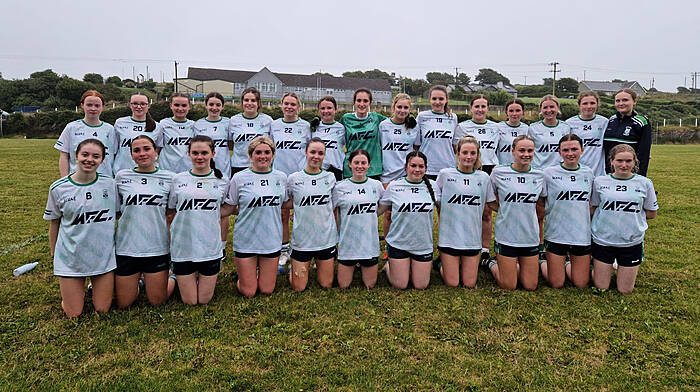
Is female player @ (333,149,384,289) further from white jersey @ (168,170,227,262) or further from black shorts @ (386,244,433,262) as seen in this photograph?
white jersey @ (168,170,227,262)

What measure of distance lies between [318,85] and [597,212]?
65.2 meters

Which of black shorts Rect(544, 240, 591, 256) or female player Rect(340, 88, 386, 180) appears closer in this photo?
black shorts Rect(544, 240, 591, 256)

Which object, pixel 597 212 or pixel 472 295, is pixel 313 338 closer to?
pixel 472 295

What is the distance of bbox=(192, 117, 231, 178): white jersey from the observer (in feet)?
19.1

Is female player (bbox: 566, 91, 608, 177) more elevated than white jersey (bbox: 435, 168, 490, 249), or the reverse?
female player (bbox: 566, 91, 608, 177)

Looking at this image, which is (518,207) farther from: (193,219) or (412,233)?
(193,219)

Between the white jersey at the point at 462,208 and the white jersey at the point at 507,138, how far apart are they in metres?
1.36

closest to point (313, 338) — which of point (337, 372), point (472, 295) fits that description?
point (337, 372)

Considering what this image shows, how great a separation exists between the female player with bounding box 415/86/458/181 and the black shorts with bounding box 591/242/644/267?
2.06 m

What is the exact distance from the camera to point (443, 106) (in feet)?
19.8

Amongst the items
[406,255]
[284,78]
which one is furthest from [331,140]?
[284,78]

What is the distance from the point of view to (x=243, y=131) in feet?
19.3

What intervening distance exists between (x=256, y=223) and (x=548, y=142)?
12.7ft

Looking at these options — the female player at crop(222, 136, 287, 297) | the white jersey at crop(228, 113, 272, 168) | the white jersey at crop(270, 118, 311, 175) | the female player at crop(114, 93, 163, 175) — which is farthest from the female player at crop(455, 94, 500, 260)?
the female player at crop(114, 93, 163, 175)
